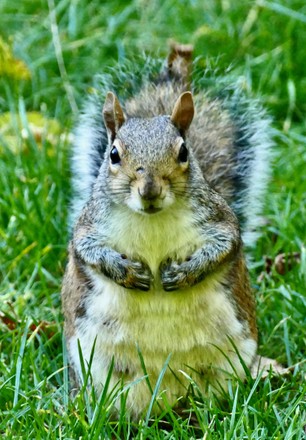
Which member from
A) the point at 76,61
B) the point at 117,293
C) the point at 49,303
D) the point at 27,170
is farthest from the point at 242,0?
the point at 117,293

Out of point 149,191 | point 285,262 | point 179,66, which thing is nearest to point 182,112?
point 149,191

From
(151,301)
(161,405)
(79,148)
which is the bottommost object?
(161,405)

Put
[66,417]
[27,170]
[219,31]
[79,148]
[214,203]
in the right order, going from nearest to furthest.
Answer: [66,417]
[214,203]
[79,148]
[27,170]
[219,31]

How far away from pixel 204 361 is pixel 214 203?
397mm

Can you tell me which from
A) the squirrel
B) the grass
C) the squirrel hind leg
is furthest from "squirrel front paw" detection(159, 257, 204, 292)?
the squirrel hind leg

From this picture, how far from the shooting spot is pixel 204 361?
275 cm

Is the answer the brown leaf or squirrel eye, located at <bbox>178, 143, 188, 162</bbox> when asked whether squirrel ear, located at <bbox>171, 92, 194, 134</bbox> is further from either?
the brown leaf

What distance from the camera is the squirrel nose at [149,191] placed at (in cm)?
243

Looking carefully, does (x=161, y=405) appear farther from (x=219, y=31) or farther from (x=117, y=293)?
(x=219, y=31)

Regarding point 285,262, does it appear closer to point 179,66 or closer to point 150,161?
point 179,66

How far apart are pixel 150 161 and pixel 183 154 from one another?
0.13 meters

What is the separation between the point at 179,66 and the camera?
10.9 ft

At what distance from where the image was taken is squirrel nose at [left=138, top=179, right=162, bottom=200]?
2.43 metres

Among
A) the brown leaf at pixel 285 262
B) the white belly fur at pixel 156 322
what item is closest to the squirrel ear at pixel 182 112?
the white belly fur at pixel 156 322
